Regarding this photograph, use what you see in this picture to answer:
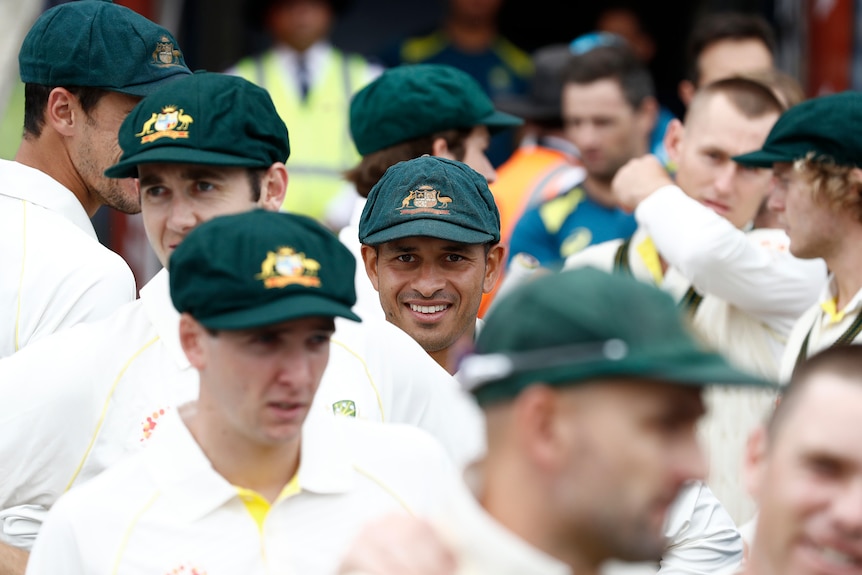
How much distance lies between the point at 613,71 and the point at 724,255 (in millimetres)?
2147

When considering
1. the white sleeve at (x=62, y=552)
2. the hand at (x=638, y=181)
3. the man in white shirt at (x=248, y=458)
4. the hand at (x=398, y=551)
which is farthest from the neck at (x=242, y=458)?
the hand at (x=638, y=181)

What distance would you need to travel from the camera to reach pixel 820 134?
4.47 m

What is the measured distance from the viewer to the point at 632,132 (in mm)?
6762

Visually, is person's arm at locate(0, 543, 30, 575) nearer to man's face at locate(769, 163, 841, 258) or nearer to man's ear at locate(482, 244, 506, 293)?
man's ear at locate(482, 244, 506, 293)

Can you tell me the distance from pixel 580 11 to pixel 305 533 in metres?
8.23

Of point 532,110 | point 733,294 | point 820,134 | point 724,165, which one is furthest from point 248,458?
point 532,110

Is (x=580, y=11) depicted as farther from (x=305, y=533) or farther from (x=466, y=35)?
(x=305, y=533)

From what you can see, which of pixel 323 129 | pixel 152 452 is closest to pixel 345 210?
pixel 323 129

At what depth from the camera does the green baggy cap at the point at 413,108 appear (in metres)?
4.88

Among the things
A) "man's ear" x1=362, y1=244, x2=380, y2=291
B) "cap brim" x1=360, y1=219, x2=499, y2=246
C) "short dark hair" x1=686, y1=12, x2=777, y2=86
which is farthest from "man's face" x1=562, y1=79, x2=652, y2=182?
"cap brim" x1=360, y1=219, x2=499, y2=246

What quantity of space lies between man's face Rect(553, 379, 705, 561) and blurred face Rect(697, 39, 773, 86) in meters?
5.40

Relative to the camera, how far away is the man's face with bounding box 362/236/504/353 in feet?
13.6

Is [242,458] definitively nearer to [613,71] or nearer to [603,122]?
[603,122]

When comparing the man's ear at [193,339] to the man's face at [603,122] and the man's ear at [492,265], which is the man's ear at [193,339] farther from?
the man's face at [603,122]
